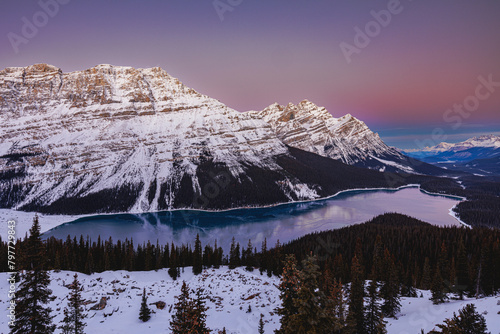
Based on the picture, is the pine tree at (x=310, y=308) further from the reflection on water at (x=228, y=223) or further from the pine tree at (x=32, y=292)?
the reflection on water at (x=228, y=223)

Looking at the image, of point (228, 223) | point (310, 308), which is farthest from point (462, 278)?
point (228, 223)

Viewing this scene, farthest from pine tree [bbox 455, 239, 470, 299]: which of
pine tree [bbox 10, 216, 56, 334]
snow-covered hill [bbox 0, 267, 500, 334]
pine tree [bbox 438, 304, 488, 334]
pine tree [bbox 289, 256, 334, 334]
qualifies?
pine tree [bbox 10, 216, 56, 334]

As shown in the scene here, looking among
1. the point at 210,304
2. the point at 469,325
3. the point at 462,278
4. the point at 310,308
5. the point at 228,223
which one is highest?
the point at 310,308

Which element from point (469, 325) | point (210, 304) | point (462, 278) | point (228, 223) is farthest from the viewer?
point (228, 223)

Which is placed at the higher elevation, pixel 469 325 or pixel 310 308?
pixel 310 308

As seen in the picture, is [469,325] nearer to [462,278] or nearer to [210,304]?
[462,278]

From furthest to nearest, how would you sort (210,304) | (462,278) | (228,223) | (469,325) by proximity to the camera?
(228,223) < (462,278) < (210,304) < (469,325)

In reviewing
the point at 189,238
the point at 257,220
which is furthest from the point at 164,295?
the point at 257,220

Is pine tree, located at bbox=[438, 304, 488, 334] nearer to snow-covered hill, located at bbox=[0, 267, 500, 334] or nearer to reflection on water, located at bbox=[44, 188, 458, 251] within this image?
snow-covered hill, located at bbox=[0, 267, 500, 334]

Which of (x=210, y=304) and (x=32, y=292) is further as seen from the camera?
(x=210, y=304)
